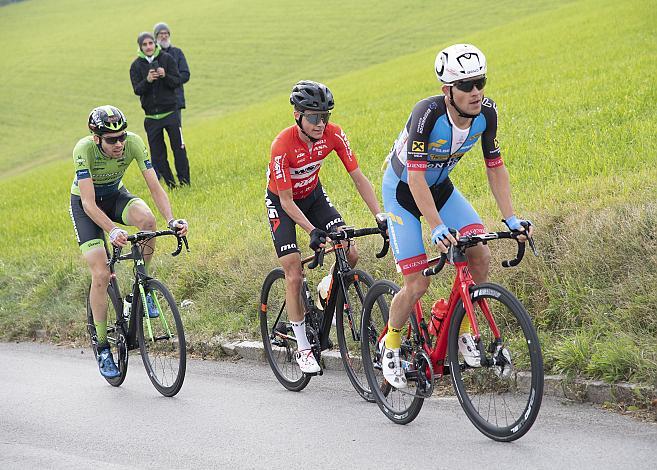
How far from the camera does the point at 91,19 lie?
237ft

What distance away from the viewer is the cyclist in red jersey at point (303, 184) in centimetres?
702

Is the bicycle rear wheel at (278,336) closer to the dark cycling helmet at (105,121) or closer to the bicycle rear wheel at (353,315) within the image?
the bicycle rear wheel at (353,315)

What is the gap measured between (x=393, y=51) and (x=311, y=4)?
60.4 ft

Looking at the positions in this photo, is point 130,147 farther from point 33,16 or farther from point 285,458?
point 33,16

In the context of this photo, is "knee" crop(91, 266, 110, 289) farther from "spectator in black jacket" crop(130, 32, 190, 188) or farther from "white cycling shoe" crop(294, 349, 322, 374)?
"spectator in black jacket" crop(130, 32, 190, 188)

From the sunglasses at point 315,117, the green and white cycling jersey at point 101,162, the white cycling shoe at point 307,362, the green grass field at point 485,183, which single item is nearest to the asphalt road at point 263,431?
the white cycling shoe at point 307,362

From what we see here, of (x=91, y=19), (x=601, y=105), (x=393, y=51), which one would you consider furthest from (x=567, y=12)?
(x=91, y=19)

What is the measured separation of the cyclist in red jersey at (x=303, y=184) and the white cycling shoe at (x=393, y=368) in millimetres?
972

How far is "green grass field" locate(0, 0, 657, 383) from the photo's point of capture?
718 cm

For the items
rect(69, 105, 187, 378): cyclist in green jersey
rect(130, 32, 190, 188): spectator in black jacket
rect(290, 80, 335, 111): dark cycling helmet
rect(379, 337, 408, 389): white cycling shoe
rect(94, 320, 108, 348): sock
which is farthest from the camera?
rect(130, 32, 190, 188): spectator in black jacket

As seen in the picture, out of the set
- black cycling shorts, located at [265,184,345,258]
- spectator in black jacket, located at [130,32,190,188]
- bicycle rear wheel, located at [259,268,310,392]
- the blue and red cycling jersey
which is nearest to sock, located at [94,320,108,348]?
bicycle rear wheel, located at [259,268,310,392]

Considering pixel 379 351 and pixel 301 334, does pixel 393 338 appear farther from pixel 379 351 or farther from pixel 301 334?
pixel 301 334

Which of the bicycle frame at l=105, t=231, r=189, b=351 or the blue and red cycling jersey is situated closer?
the blue and red cycling jersey

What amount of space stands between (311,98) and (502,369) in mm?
2462
